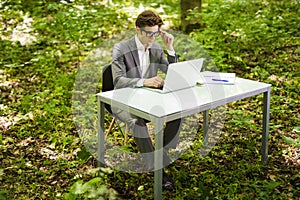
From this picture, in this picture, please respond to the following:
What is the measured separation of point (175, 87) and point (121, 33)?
14.7 ft

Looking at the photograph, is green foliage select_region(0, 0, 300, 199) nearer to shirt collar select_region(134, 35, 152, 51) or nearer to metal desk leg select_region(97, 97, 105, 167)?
metal desk leg select_region(97, 97, 105, 167)

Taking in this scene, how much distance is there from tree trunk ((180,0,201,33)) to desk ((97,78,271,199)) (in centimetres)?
344

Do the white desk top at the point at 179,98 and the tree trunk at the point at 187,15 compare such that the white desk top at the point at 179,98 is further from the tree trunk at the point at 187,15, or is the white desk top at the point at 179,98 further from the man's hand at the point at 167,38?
the tree trunk at the point at 187,15

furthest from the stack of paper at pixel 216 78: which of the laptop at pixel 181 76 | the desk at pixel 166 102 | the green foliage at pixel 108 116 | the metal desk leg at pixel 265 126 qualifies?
the green foliage at pixel 108 116

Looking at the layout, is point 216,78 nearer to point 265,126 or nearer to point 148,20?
point 265,126

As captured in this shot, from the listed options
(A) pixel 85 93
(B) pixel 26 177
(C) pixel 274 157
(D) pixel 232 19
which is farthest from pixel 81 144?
(D) pixel 232 19

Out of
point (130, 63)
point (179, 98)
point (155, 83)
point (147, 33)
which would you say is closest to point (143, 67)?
point (130, 63)

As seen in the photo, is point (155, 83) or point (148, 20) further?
point (148, 20)

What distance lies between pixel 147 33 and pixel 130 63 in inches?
12.4

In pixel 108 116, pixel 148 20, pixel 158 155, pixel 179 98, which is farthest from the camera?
pixel 108 116

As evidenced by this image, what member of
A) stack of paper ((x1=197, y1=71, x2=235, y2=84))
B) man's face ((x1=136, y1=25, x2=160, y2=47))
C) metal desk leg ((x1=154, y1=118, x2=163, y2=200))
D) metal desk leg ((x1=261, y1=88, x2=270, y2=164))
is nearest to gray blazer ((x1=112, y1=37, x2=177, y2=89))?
man's face ((x1=136, y1=25, x2=160, y2=47))

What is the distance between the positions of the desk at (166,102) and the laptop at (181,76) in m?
0.05

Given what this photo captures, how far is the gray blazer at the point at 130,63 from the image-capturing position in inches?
148

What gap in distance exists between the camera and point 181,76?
11.6 feet
